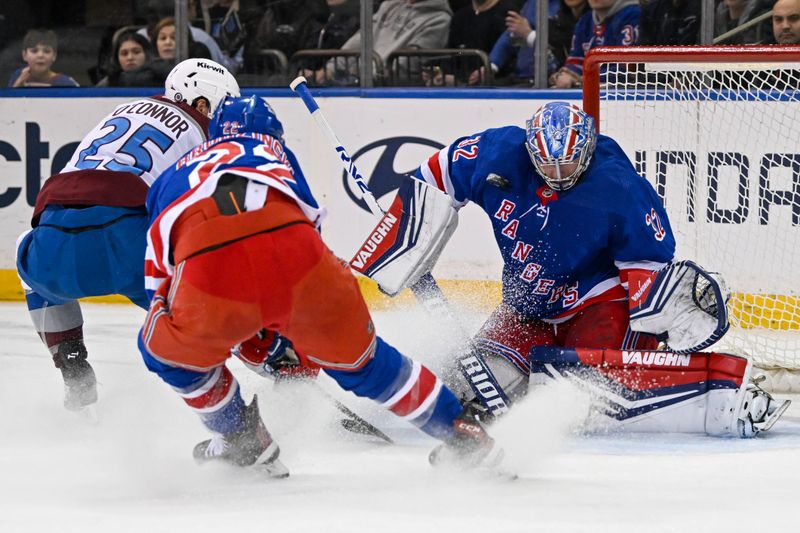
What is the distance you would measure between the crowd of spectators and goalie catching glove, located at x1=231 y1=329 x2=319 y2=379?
2448mm

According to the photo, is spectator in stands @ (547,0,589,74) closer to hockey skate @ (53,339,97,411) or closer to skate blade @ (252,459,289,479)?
hockey skate @ (53,339,97,411)

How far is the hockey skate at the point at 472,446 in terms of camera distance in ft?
8.93

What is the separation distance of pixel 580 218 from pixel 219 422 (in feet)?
4.10

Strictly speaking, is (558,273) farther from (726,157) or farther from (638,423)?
(726,157)

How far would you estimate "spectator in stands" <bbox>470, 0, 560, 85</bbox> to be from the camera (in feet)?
18.2

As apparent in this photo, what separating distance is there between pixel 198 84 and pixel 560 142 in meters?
1.02

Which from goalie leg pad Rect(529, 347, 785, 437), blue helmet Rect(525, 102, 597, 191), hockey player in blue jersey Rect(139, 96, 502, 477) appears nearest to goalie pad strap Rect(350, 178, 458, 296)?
blue helmet Rect(525, 102, 597, 191)

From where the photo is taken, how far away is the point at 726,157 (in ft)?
15.7

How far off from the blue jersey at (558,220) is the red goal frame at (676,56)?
43 cm

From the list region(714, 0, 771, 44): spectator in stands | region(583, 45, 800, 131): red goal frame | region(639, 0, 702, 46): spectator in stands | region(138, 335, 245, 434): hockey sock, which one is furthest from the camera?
region(639, 0, 702, 46): spectator in stands

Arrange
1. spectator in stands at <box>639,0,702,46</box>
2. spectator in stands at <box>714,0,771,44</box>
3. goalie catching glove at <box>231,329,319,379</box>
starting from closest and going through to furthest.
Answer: goalie catching glove at <box>231,329,319,379</box>, spectator in stands at <box>714,0,771,44</box>, spectator in stands at <box>639,0,702,46</box>

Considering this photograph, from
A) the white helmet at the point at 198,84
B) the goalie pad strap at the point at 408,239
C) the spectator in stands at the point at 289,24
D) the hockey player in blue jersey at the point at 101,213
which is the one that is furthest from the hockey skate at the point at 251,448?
the spectator in stands at the point at 289,24

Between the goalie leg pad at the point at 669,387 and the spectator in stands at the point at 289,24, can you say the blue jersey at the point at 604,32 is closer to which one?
the spectator in stands at the point at 289,24

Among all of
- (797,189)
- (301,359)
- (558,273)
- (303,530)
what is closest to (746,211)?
(797,189)
